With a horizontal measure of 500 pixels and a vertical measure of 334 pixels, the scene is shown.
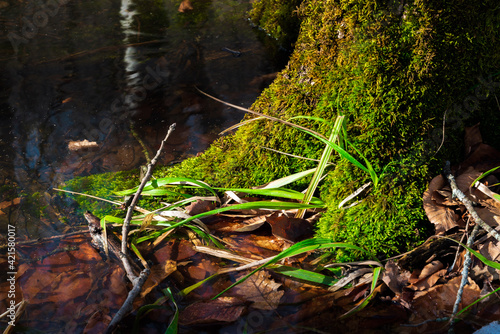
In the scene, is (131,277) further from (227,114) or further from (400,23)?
(227,114)

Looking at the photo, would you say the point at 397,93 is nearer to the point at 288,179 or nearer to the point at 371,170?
the point at 371,170

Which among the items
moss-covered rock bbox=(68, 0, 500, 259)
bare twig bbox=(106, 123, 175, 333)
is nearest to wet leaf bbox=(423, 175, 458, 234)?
moss-covered rock bbox=(68, 0, 500, 259)

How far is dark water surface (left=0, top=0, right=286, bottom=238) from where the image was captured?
9.48 feet

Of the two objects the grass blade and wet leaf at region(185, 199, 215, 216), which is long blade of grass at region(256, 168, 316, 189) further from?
the grass blade

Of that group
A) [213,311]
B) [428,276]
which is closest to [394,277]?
[428,276]

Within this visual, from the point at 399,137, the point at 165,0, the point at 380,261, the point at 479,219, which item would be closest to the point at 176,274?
the point at 380,261

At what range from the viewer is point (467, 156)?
193 cm

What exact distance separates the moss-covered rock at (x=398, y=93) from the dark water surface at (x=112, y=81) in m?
1.47

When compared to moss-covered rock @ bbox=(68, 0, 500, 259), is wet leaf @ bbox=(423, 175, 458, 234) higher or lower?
lower

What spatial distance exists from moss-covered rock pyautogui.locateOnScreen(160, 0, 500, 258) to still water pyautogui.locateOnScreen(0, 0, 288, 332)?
1413 millimetres

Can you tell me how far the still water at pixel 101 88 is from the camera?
8.09 ft

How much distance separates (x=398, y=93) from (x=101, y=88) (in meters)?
3.27

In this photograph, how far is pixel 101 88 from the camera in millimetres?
3965

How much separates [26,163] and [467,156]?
3.00m
